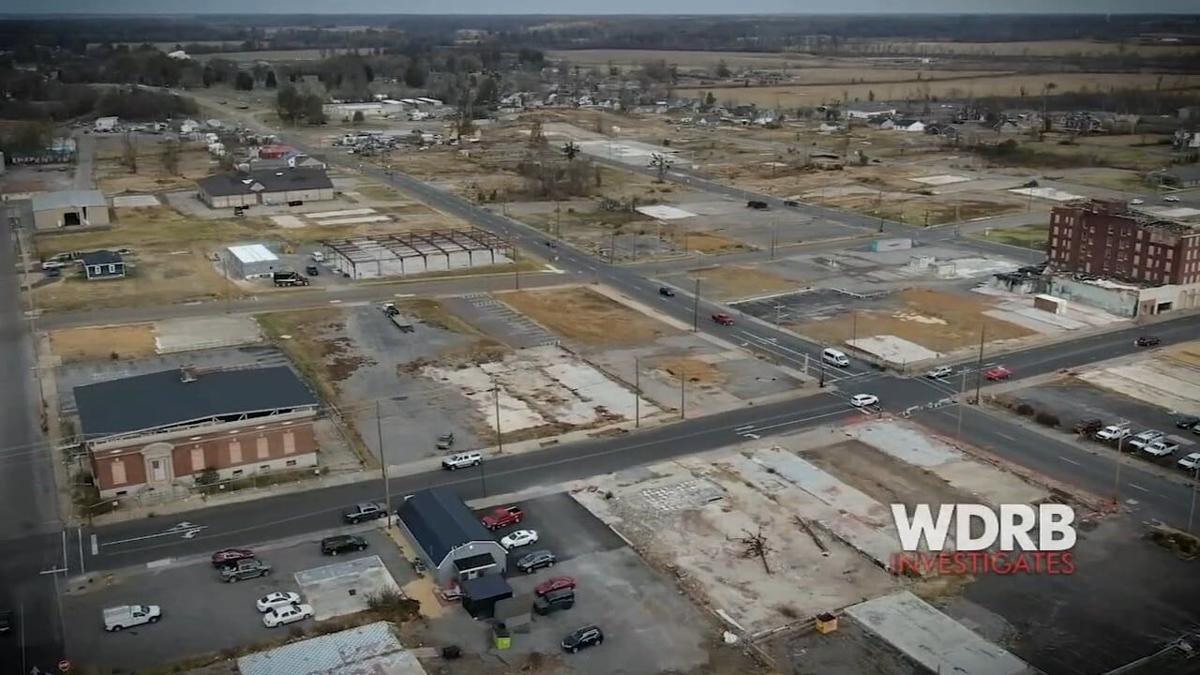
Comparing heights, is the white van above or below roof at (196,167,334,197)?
below

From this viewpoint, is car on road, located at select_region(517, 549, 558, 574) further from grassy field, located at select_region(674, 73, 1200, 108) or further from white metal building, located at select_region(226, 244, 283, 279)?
grassy field, located at select_region(674, 73, 1200, 108)

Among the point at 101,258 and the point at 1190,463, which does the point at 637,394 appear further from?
the point at 101,258

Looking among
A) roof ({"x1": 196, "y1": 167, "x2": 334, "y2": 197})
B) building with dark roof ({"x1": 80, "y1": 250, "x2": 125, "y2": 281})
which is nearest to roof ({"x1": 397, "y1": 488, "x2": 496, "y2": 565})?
building with dark roof ({"x1": 80, "y1": 250, "x2": 125, "y2": 281})

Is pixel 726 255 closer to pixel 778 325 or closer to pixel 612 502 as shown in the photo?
pixel 778 325

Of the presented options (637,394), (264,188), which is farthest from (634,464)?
(264,188)

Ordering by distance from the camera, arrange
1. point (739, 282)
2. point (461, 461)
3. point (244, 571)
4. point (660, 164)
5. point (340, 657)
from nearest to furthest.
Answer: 1. point (340, 657)
2. point (244, 571)
3. point (461, 461)
4. point (739, 282)
5. point (660, 164)

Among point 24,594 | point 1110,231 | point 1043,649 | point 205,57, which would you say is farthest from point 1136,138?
point 205,57
